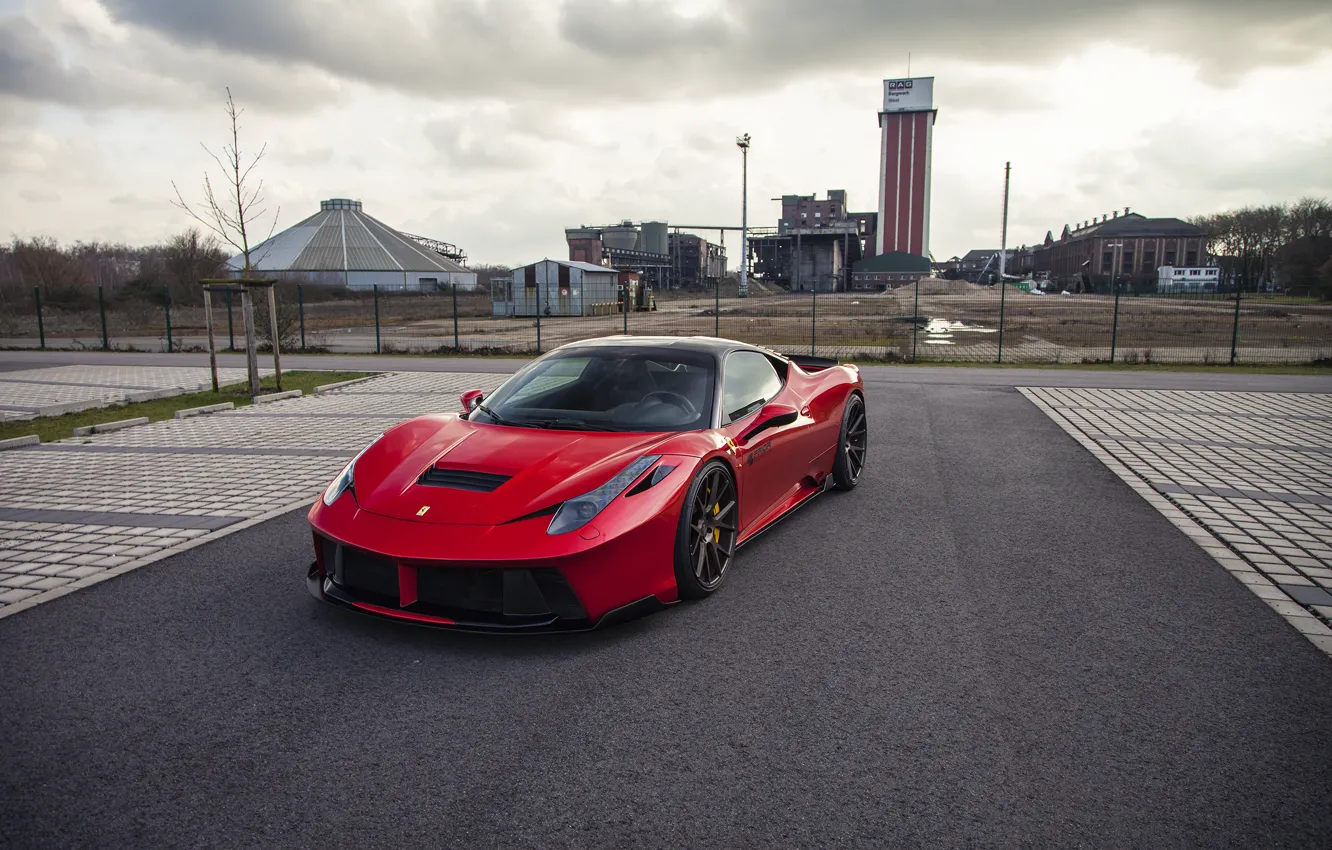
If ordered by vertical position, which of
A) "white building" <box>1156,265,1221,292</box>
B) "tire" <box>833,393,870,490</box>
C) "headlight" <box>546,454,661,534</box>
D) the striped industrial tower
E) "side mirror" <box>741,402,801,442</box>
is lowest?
"tire" <box>833,393,870,490</box>

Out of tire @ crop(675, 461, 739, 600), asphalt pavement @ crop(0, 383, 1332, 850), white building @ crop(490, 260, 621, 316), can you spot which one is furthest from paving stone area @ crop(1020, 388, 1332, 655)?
white building @ crop(490, 260, 621, 316)

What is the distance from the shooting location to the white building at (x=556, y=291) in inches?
1670

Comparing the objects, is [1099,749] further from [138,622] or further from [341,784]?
[138,622]

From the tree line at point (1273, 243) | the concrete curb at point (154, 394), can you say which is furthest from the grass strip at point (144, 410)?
the tree line at point (1273, 243)

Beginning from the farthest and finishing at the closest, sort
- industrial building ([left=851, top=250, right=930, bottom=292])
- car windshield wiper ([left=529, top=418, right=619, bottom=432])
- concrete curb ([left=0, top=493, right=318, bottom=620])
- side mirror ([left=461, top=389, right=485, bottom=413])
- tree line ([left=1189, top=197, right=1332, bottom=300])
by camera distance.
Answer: industrial building ([left=851, top=250, right=930, bottom=292]) → tree line ([left=1189, top=197, right=1332, bottom=300]) → side mirror ([left=461, top=389, right=485, bottom=413]) → car windshield wiper ([left=529, top=418, right=619, bottom=432]) → concrete curb ([left=0, top=493, right=318, bottom=620])

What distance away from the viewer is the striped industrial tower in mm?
103438

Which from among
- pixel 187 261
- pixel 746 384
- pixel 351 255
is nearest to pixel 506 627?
pixel 746 384

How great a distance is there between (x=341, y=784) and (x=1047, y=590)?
3476 millimetres

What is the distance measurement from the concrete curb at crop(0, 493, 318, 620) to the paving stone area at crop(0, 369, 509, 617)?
0.01 m

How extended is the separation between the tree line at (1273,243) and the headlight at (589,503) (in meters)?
57.2

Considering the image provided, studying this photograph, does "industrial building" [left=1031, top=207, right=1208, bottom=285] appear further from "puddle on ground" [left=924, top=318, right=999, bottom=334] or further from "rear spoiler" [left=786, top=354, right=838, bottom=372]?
"rear spoiler" [left=786, top=354, right=838, bottom=372]

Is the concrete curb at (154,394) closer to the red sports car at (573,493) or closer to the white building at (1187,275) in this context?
the red sports car at (573,493)

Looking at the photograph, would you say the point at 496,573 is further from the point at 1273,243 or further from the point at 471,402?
the point at 1273,243

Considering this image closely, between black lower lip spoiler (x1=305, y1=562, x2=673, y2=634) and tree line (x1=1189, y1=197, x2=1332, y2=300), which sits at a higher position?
tree line (x1=1189, y1=197, x2=1332, y2=300)
